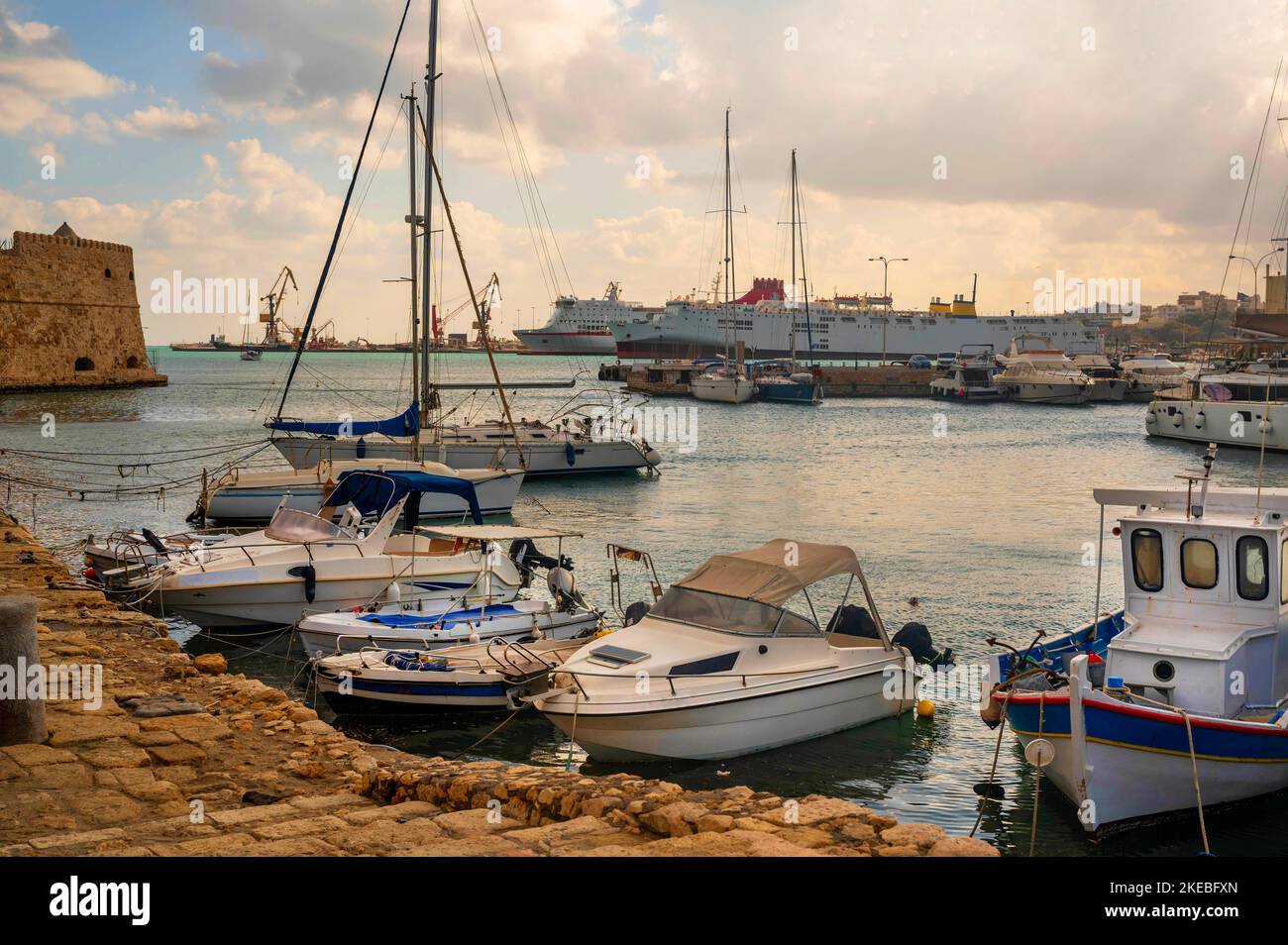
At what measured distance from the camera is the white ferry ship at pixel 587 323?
18525 cm

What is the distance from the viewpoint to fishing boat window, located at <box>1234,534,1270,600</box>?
38.2ft

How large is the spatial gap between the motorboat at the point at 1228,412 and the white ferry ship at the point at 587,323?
5116 inches

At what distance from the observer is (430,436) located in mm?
33750

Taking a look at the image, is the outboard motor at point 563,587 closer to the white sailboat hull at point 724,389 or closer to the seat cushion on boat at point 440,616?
the seat cushion on boat at point 440,616

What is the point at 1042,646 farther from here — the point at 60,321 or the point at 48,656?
the point at 60,321

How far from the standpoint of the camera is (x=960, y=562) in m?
25.0

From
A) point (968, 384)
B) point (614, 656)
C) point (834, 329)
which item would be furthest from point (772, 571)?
point (834, 329)

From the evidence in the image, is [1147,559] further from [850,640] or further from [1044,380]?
[1044,380]

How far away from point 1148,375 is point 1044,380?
639 inches

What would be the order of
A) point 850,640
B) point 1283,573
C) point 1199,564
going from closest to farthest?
point 1283,573 → point 1199,564 → point 850,640

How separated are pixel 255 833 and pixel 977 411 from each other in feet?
264

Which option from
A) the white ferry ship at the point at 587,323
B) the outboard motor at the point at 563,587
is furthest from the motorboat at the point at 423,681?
the white ferry ship at the point at 587,323
